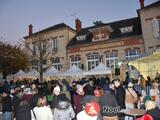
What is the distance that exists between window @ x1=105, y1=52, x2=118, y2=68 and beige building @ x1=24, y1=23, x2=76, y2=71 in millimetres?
5925

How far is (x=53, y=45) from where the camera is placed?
123 feet

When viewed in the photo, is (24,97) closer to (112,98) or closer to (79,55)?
(112,98)

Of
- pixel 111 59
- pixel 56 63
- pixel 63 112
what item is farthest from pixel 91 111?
pixel 56 63

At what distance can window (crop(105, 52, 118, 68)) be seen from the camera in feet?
105

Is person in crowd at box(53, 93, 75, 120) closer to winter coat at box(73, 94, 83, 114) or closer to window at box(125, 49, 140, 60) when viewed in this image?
winter coat at box(73, 94, 83, 114)

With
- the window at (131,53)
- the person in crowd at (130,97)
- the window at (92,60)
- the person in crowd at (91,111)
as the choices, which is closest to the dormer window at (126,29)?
the window at (131,53)

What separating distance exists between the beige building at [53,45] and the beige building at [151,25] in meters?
10.9

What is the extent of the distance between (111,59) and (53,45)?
9.04m

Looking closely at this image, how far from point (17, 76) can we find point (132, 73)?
38.0ft

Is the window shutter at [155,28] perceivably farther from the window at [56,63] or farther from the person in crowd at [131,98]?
the person in crowd at [131,98]

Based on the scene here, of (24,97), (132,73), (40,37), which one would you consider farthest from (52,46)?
(24,97)

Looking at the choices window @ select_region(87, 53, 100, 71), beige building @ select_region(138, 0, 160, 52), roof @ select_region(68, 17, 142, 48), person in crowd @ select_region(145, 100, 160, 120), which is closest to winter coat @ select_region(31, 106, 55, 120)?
person in crowd @ select_region(145, 100, 160, 120)

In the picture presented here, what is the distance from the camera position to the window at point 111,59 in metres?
31.9

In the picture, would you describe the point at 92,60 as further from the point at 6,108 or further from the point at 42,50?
the point at 6,108
